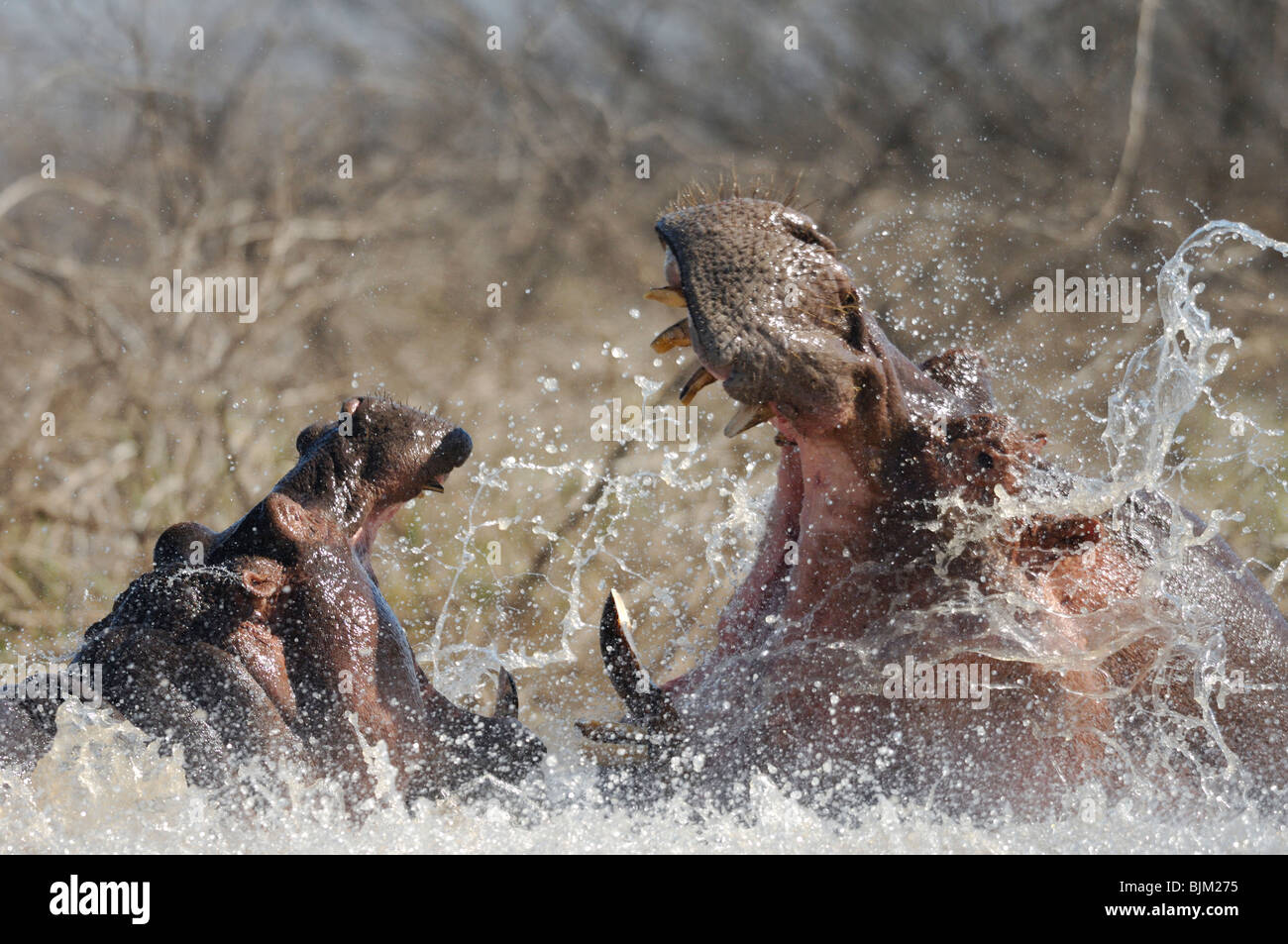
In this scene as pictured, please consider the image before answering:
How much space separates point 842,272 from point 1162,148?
575 cm

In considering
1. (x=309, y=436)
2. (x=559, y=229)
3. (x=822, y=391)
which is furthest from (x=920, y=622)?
(x=559, y=229)

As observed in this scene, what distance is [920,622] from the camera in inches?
89.7

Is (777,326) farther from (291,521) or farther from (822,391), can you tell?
(291,521)

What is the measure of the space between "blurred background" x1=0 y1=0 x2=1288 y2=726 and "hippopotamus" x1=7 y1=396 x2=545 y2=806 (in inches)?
172

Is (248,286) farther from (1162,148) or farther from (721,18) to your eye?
(1162,148)

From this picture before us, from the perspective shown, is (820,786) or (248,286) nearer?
(820,786)

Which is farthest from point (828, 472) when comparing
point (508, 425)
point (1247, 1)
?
point (1247, 1)

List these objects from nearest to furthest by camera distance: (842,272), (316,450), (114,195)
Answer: (842,272), (316,450), (114,195)

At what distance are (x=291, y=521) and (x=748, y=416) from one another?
845mm

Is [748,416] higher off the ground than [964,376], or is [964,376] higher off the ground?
[964,376]

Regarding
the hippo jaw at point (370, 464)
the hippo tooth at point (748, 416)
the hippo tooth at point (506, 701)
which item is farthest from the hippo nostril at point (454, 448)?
the hippo tooth at point (748, 416)

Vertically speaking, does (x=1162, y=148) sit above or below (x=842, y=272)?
above

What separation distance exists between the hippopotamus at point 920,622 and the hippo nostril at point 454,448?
51cm

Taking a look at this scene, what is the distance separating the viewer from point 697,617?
24.5 feet
